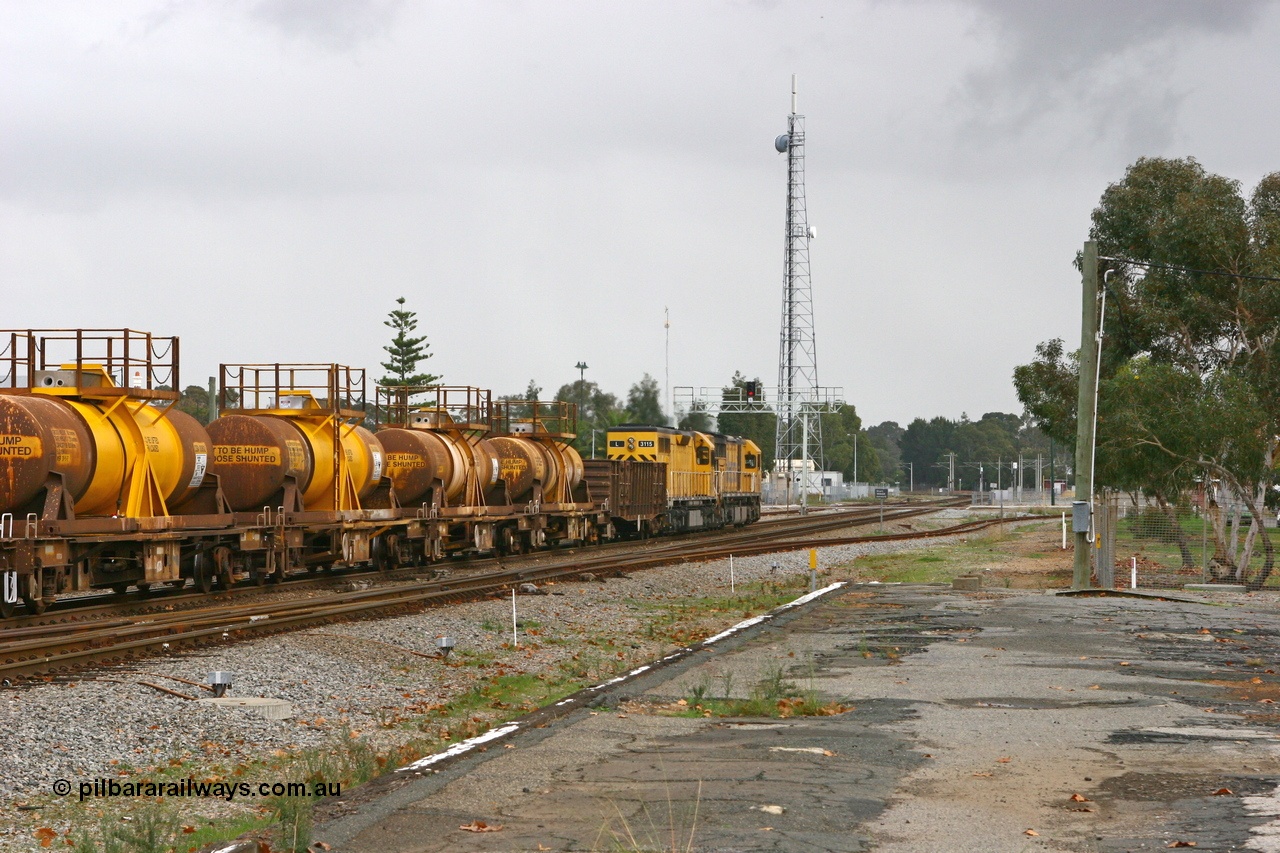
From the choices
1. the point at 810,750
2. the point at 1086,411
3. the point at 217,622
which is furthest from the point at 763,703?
the point at 1086,411

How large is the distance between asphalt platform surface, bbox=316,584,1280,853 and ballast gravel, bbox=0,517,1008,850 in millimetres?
1693

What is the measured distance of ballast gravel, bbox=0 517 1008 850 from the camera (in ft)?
32.0

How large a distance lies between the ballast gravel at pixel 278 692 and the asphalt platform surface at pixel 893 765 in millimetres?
1693

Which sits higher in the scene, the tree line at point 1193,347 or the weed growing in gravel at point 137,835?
the tree line at point 1193,347

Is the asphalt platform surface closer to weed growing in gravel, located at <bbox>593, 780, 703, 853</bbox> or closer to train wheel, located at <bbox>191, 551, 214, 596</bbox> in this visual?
weed growing in gravel, located at <bbox>593, 780, 703, 853</bbox>

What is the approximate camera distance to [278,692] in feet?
42.7

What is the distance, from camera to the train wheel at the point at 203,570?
2325 centimetres

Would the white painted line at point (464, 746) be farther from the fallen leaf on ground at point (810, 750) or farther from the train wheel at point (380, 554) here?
the train wheel at point (380, 554)

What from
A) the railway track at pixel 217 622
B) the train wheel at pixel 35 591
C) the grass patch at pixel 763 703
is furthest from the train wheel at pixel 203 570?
the grass patch at pixel 763 703

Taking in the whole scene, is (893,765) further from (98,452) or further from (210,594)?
(210,594)

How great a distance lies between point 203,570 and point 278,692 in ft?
36.5

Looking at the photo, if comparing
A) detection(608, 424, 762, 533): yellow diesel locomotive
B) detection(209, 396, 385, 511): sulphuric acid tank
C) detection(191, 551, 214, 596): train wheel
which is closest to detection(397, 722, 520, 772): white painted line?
detection(191, 551, 214, 596): train wheel

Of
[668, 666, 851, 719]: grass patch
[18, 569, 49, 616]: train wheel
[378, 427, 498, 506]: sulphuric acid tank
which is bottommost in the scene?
[668, 666, 851, 719]: grass patch

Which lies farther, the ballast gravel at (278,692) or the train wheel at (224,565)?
the train wheel at (224,565)
